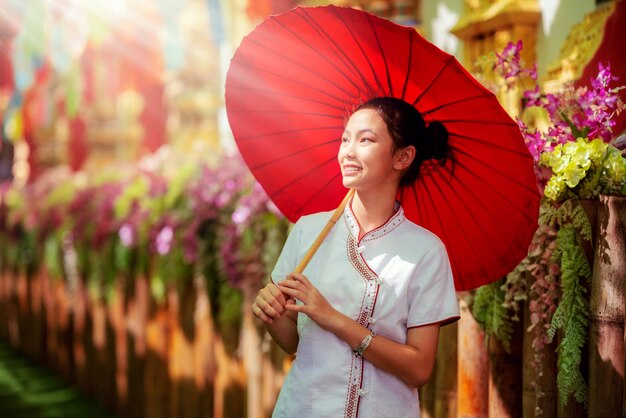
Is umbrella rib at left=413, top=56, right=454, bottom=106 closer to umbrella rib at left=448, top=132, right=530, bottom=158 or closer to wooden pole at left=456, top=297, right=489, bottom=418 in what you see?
umbrella rib at left=448, top=132, right=530, bottom=158

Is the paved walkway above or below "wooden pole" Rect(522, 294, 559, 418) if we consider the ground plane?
above

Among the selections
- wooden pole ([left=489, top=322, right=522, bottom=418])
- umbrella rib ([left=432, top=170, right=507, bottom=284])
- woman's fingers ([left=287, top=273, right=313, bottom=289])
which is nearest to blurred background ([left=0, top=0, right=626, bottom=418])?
wooden pole ([left=489, top=322, right=522, bottom=418])

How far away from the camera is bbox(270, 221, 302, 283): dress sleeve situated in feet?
6.70

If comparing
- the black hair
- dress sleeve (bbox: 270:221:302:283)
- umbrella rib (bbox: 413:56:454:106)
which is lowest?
dress sleeve (bbox: 270:221:302:283)

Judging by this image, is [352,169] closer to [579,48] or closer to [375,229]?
[375,229]

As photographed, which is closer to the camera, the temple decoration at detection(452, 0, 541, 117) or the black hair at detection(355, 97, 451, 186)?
the black hair at detection(355, 97, 451, 186)

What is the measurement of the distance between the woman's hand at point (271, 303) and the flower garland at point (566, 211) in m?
0.78

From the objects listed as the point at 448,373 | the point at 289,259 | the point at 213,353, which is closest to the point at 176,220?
the point at 213,353

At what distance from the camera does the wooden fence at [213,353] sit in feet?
6.96

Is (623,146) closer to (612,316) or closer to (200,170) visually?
Result: (612,316)

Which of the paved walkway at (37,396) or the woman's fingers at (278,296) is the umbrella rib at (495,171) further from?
the paved walkway at (37,396)

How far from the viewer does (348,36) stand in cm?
195

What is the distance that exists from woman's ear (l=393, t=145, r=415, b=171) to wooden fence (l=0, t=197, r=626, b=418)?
0.58m

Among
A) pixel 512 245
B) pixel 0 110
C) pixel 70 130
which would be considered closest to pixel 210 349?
pixel 512 245
